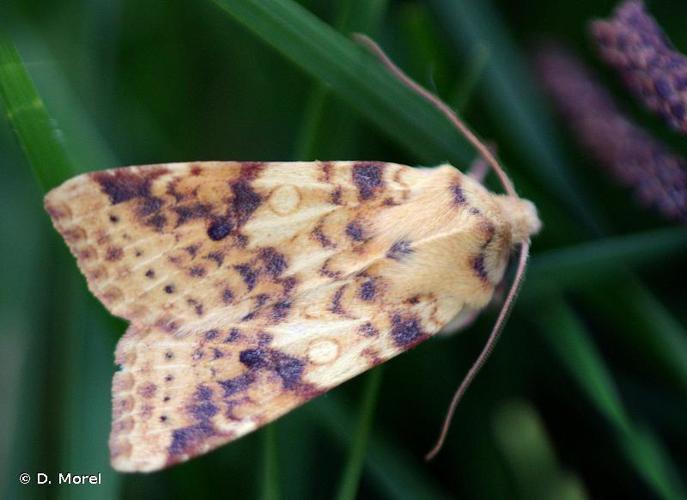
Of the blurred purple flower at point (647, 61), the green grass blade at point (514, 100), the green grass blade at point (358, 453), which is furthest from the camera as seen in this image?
the green grass blade at point (514, 100)

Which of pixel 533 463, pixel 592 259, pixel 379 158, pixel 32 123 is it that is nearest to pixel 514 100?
pixel 379 158

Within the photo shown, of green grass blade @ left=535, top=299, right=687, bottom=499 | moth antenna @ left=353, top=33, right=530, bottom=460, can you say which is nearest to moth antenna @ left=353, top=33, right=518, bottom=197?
moth antenna @ left=353, top=33, right=530, bottom=460

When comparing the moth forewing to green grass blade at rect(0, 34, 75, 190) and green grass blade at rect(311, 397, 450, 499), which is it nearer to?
green grass blade at rect(0, 34, 75, 190)

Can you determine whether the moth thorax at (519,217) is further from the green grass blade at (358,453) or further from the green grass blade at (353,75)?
the green grass blade at (358,453)

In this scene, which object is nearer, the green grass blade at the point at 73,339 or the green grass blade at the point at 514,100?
the green grass blade at the point at 73,339

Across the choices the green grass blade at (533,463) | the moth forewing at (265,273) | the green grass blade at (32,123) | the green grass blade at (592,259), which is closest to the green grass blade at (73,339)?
the green grass blade at (32,123)

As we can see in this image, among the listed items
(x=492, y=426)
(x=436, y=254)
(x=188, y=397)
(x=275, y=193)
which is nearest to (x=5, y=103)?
(x=275, y=193)

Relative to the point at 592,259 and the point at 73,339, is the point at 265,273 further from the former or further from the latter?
the point at 592,259
